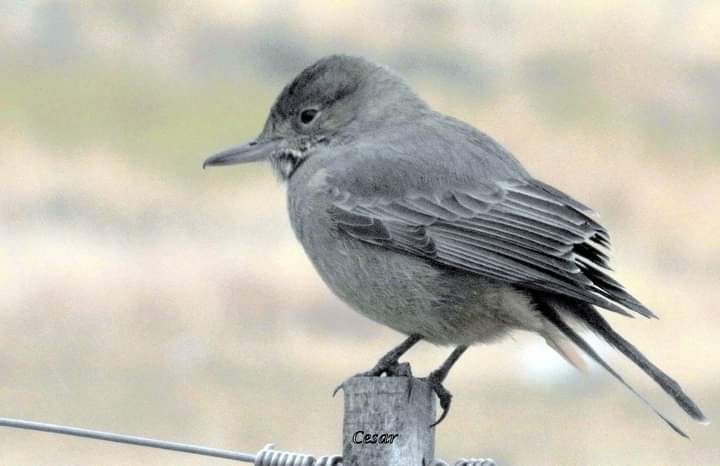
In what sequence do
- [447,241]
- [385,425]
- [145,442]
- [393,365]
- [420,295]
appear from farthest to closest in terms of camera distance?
[447,241] → [420,295] → [393,365] → [145,442] → [385,425]

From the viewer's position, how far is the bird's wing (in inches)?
236

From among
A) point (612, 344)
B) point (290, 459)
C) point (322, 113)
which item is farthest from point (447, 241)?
point (290, 459)

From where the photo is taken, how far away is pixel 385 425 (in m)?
4.93

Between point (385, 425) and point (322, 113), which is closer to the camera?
point (385, 425)

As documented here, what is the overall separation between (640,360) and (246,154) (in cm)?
235

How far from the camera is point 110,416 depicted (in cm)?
1405

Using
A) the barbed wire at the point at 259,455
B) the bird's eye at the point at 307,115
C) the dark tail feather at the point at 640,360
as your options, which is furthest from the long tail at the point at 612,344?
the bird's eye at the point at 307,115

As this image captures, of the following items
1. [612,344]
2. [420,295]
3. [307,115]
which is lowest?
[612,344]

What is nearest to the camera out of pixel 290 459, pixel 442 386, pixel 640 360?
pixel 290 459

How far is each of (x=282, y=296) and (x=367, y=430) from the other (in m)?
11.8

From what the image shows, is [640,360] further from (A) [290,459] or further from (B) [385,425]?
(A) [290,459]

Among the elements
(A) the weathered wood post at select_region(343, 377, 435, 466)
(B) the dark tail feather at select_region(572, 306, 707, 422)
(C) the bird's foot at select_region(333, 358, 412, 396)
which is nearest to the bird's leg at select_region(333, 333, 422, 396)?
(C) the bird's foot at select_region(333, 358, 412, 396)

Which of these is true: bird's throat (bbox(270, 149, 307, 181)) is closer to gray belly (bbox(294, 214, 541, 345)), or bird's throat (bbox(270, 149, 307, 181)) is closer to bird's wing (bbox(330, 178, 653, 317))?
bird's wing (bbox(330, 178, 653, 317))

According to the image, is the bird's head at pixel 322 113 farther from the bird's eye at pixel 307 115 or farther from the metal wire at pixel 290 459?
the metal wire at pixel 290 459
